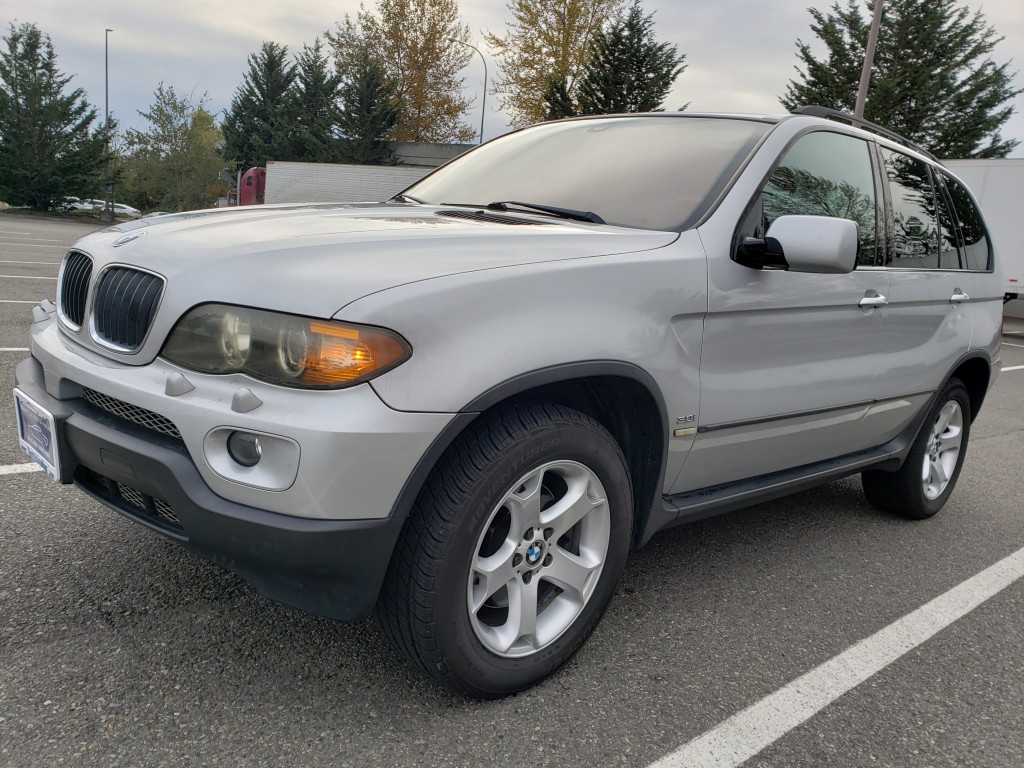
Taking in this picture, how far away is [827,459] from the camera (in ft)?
10.7

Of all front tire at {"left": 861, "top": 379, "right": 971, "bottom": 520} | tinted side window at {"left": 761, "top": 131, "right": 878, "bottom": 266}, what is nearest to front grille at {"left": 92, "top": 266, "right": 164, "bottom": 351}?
tinted side window at {"left": 761, "top": 131, "right": 878, "bottom": 266}

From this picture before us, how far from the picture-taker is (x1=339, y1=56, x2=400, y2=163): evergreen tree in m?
37.9

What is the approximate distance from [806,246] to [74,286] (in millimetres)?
2148

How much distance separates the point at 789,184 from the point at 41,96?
148 feet

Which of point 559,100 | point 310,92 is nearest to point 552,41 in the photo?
point 559,100

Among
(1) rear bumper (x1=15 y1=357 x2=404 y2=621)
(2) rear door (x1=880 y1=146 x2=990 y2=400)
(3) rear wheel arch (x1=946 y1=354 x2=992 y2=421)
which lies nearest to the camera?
(1) rear bumper (x1=15 y1=357 x2=404 y2=621)

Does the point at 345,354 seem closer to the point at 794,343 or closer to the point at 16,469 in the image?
the point at 794,343

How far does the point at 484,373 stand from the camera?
74.9 inches

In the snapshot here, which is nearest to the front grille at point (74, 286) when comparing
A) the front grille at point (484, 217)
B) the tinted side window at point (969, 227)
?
the front grille at point (484, 217)

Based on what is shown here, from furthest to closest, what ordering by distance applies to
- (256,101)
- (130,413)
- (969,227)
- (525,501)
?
(256,101) < (969,227) < (525,501) < (130,413)

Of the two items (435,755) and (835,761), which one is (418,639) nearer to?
(435,755)

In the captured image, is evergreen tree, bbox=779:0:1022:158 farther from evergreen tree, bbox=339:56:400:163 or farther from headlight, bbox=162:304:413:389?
Result: headlight, bbox=162:304:413:389

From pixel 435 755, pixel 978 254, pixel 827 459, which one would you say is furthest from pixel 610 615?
pixel 978 254

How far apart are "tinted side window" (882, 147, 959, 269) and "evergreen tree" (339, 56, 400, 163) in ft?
122
